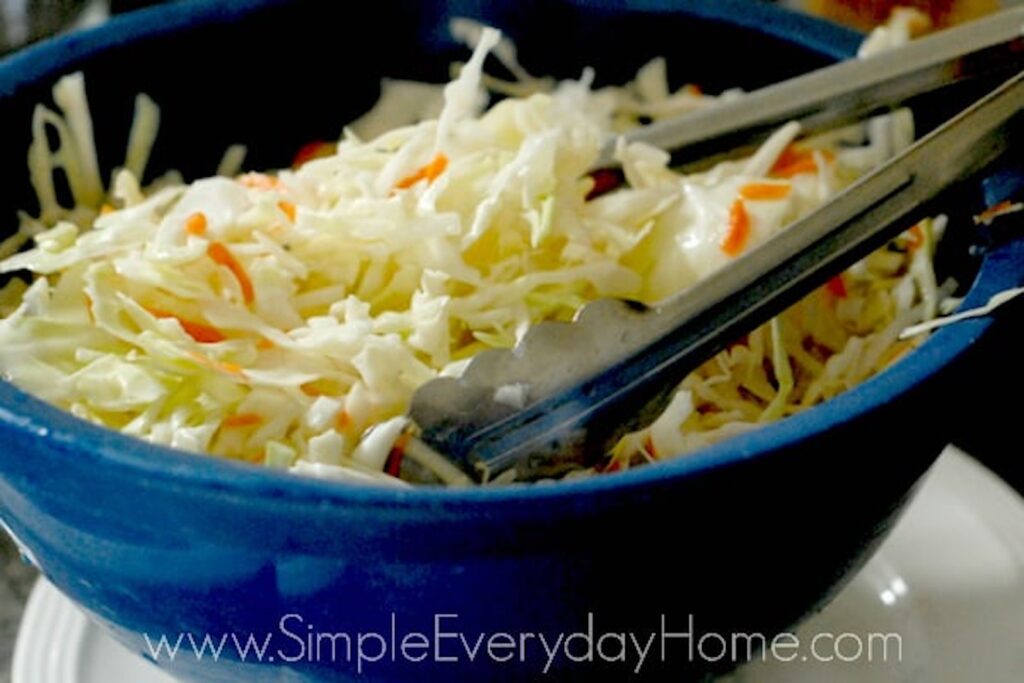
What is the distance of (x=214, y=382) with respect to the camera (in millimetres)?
607

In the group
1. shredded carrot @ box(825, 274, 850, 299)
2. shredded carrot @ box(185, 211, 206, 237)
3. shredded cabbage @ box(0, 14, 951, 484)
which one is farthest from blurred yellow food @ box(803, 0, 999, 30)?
shredded carrot @ box(185, 211, 206, 237)

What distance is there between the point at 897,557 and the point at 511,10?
42 centimetres

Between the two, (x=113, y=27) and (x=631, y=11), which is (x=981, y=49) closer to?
(x=631, y=11)

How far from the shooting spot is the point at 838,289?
28.9 inches

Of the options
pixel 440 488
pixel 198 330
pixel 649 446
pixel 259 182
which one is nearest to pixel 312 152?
pixel 259 182

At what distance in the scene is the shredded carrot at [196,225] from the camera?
2.19ft

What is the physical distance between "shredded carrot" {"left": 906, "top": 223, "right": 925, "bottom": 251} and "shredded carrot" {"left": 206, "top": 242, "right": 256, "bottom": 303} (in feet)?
1.14

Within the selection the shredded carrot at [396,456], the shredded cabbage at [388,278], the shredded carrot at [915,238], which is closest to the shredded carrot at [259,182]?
the shredded cabbage at [388,278]

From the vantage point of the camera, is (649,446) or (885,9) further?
(885,9)

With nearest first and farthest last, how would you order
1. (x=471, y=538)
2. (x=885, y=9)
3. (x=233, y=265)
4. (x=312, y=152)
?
(x=471, y=538) < (x=233, y=265) < (x=312, y=152) < (x=885, y=9)

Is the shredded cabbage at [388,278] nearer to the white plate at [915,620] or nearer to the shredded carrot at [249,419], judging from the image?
the shredded carrot at [249,419]

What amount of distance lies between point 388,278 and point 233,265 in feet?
0.26

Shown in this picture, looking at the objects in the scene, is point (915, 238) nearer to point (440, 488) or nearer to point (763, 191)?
point (763, 191)

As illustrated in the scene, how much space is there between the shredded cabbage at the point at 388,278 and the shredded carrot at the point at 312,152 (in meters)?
0.09
